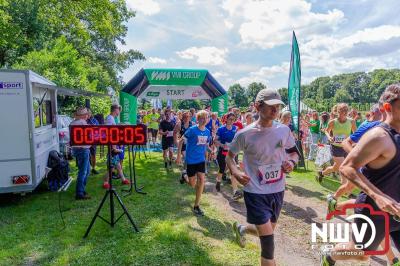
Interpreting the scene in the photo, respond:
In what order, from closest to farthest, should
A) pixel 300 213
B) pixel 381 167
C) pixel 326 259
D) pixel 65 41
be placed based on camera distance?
1. pixel 381 167
2. pixel 326 259
3. pixel 300 213
4. pixel 65 41

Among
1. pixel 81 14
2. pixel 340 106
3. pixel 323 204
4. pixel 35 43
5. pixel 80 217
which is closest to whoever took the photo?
pixel 80 217

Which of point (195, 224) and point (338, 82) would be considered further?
point (338, 82)

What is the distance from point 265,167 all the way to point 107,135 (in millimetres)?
2742

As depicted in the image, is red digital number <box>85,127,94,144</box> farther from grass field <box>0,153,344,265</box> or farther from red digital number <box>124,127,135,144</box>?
grass field <box>0,153,344,265</box>

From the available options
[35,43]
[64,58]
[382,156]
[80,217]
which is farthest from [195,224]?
[35,43]

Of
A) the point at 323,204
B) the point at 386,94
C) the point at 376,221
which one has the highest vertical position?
the point at 386,94

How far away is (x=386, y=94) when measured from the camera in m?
2.64

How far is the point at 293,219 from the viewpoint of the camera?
6.02 meters

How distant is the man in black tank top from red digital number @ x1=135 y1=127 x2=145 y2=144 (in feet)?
10.7

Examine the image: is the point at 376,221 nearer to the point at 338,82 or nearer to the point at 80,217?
the point at 80,217

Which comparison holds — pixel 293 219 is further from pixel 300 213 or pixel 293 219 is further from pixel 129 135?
pixel 129 135

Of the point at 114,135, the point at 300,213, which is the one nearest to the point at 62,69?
the point at 114,135

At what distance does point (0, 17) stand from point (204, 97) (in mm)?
9212

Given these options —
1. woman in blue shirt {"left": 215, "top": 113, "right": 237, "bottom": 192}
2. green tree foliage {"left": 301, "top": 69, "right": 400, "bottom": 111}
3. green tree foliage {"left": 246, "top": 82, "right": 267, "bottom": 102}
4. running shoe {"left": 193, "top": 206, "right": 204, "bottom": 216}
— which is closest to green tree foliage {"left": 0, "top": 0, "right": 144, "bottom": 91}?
woman in blue shirt {"left": 215, "top": 113, "right": 237, "bottom": 192}
